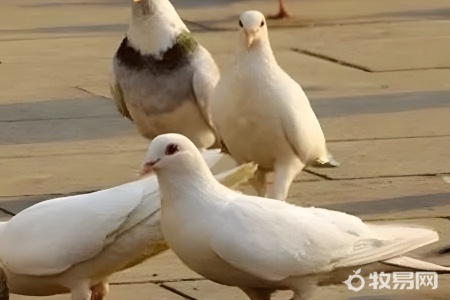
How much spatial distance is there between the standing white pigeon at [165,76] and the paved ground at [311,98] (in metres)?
0.87

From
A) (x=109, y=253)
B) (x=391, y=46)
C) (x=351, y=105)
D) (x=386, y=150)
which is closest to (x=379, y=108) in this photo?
(x=351, y=105)

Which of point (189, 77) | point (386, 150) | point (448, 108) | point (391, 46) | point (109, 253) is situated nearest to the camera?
point (109, 253)

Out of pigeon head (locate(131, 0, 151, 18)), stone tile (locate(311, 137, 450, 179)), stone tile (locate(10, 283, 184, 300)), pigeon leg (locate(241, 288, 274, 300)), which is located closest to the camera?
pigeon leg (locate(241, 288, 274, 300))

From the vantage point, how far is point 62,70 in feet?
45.9

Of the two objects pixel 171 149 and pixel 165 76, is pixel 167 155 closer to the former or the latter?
pixel 171 149

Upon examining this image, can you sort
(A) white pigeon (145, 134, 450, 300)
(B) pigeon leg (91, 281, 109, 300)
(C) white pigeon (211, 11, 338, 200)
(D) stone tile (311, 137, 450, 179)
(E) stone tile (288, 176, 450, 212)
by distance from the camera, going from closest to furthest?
1. (A) white pigeon (145, 134, 450, 300)
2. (B) pigeon leg (91, 281, 109, 300)
3. (C) white pigeon (211, 11, 338, 200)
4. (E) stone tile (288, 176, 450, 212)
5. (D) stone tile (311, 137, 450, 179)

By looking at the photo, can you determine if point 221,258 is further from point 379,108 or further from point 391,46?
point 391,46

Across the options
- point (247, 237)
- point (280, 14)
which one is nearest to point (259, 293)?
point (247, 237)

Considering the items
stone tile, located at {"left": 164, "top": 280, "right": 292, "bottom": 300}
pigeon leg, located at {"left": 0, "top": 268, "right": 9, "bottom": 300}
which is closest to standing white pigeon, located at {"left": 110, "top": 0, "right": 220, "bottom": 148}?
stone tile, located at {"left": 164, "top": 280, "right": 292, "bottom": 300}

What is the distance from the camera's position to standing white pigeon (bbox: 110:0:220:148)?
30.1 ft

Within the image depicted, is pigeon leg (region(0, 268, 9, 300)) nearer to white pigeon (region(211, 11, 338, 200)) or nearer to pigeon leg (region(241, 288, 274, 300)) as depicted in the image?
pigeon leg (region(241, 288, 274, 300))

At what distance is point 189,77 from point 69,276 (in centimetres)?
243

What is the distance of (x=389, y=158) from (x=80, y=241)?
4034 millimetres

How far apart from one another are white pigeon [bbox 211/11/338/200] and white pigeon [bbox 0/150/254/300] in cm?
132
